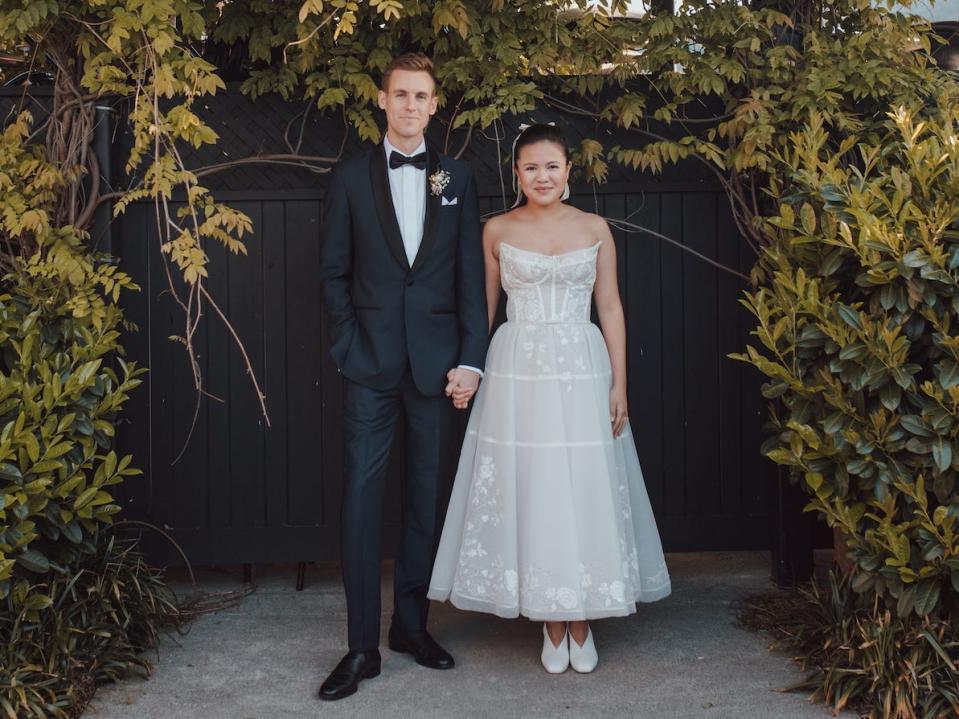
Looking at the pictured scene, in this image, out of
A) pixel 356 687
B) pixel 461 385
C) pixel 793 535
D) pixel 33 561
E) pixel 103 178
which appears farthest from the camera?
pixel 793 535

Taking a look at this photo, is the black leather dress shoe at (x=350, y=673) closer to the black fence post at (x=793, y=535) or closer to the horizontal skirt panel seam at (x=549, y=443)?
the horizontal skirt panel seam at (x=549, y=443)

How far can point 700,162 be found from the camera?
431cm

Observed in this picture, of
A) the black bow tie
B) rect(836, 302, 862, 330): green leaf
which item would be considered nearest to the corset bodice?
the black bow tie

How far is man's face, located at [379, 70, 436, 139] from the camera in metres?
3.42

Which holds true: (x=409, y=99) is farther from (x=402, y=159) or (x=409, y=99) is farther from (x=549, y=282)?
(x=549, y=282)

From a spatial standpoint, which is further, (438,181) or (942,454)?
(438,181)

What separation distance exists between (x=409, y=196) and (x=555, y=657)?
5.30 ft

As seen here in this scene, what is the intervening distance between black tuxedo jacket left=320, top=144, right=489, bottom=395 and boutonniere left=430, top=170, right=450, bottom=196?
1 centimetres

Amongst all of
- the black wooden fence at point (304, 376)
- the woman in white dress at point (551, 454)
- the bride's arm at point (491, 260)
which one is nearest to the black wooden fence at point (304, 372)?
the black wooden fence at point (304, 376)

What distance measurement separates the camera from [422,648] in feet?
11.6

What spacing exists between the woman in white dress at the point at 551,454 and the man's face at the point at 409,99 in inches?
14.2

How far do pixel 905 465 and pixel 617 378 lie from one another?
98 cm

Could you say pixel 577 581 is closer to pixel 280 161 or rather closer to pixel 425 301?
pixel 425 301

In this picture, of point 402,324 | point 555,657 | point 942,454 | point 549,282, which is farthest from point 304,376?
point 942,454
